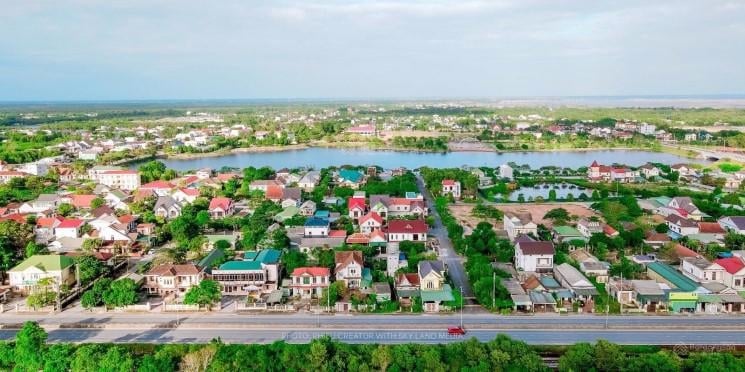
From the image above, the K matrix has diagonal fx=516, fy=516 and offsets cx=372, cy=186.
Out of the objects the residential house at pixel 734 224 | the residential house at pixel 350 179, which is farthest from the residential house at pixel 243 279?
the residential house at pixel 734 224

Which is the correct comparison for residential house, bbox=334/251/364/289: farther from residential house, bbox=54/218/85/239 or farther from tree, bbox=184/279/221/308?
residential house, bbox=54/218/85/239

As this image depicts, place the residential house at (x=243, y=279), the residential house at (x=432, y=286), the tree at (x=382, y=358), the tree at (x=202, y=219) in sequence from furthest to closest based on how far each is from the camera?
the tree at (x=202, y=219), the residential house at (x=243, y=279), the residential house at (x=432, y=286), the tree at (x=382, y=358)

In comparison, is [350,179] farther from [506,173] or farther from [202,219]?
[202,219]

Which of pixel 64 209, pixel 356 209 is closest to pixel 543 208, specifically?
pixel 356 209

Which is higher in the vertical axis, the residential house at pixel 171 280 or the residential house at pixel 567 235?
the residential house at pixel 567 235

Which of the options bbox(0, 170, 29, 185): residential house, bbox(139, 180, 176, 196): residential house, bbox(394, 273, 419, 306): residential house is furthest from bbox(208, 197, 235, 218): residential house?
bbox(0, 170, 29, 185): residential house

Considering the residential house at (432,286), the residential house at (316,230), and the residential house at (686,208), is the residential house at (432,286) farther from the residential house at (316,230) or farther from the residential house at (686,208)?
the residential house at (686,208)
